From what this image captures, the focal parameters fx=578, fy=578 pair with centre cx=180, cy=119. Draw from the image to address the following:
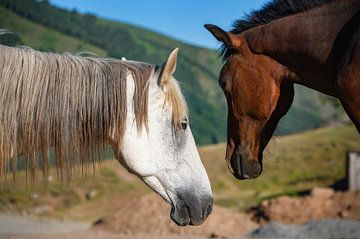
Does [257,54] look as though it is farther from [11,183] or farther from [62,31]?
[62,31]

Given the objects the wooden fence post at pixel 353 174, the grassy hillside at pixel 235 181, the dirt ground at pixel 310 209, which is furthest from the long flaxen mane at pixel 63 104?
the wooden fence post at pixel 353 174

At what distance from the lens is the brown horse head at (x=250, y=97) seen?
4922 mm

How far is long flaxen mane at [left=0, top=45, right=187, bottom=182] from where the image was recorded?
4.07 metres

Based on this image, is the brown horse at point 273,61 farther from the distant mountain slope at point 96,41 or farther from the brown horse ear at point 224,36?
the distant mountain slope at point 96,41

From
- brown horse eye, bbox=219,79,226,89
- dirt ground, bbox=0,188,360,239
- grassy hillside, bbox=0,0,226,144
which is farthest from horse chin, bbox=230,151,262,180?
grassy hillside, bbox=0,0,226,144

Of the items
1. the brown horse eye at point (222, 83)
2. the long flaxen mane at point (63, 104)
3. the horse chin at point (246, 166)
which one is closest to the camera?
the long flaxen mane at point (63, 104)

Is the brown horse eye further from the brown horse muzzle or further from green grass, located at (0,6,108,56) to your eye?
green grass, located at (0,6,108,56)

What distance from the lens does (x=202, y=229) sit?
12.5 meters

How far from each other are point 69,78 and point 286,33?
1859 mm

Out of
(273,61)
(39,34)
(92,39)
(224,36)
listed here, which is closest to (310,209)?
(273,61)

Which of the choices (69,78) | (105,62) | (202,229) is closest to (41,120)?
(69,78)

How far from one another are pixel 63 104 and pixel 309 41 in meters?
2.01

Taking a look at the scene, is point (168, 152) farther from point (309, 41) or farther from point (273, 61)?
point (309, 41)

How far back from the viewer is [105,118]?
4.27 meters
